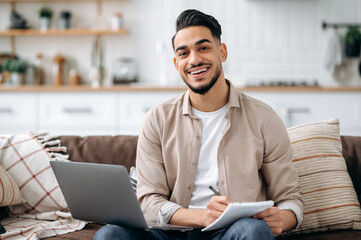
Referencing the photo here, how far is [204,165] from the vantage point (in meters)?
1.77

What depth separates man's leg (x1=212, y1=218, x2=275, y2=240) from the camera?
1374 mm

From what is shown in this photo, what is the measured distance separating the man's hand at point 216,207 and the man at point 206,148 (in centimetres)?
8

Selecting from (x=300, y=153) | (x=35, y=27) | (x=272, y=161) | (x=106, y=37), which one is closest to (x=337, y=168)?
(x=300, y=153)

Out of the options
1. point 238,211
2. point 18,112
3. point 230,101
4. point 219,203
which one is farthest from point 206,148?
point 18,112

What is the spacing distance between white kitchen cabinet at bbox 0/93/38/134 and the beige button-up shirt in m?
2.43

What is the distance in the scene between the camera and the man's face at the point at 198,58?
69.1 inches

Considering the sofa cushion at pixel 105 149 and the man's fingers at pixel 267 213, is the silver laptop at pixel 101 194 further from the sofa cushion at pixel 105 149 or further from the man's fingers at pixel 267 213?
the sofa cushion at pixel 105 149

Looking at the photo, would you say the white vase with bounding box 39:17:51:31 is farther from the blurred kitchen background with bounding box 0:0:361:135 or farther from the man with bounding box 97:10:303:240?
the man with bounding box 97:10:303:240

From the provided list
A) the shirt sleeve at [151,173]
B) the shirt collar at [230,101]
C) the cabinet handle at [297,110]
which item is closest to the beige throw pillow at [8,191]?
the shirt sleeve at [151,173]

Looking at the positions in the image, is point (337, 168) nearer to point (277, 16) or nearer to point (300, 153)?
point (300, 153)

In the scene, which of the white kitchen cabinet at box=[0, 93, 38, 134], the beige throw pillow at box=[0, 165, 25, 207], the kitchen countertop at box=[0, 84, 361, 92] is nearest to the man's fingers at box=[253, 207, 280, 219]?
the beige throw pillow at box=[0, 165, 25, 207]

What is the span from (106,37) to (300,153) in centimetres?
308

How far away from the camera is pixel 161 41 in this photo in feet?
14.9

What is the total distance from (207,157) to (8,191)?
2.73 feet
